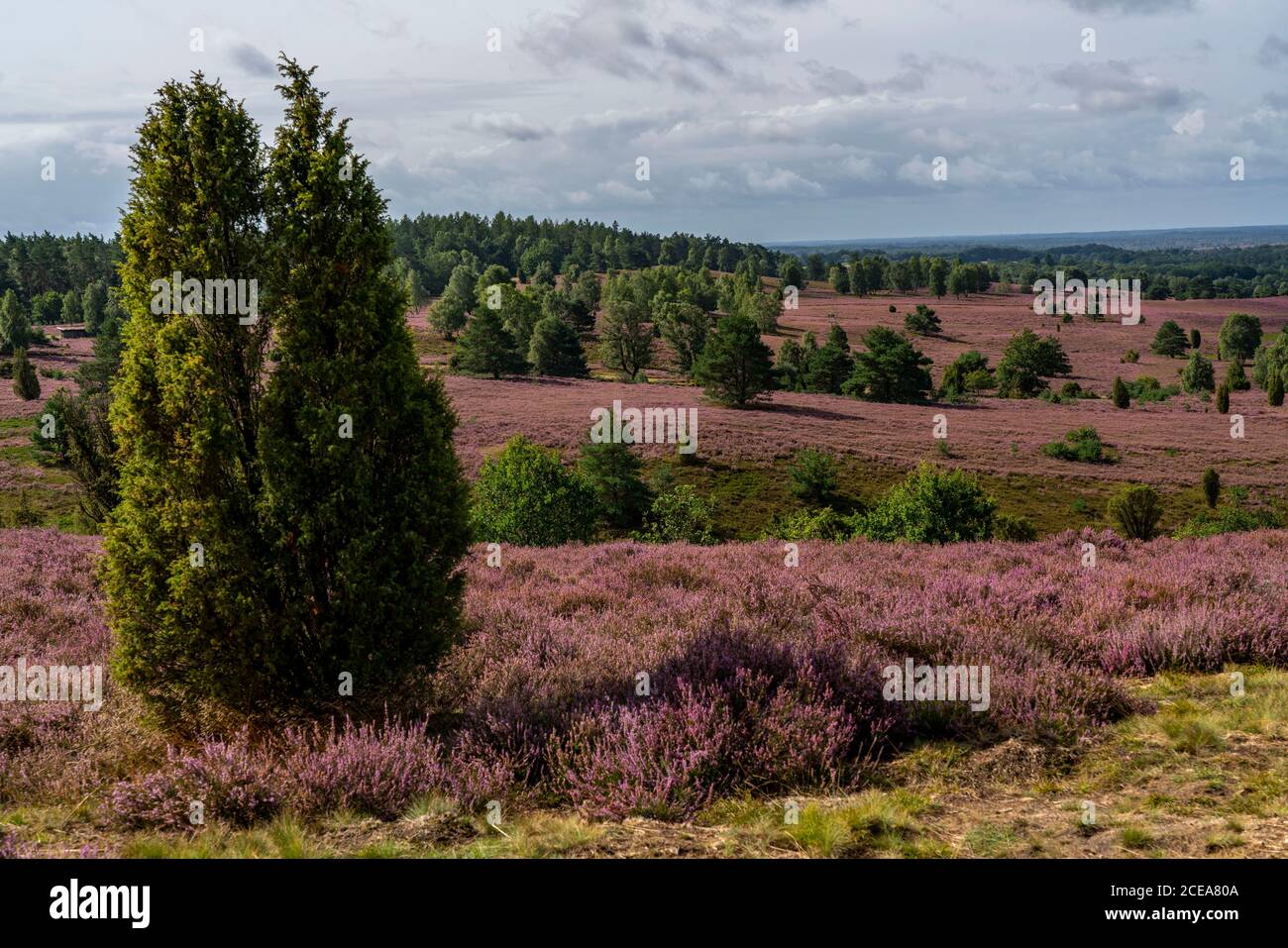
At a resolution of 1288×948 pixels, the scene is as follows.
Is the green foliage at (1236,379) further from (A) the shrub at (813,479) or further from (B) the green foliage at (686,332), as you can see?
(A) the shrub at (813,479)

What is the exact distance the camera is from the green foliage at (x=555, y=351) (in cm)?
9344

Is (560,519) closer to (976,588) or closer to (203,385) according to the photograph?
(976,588)

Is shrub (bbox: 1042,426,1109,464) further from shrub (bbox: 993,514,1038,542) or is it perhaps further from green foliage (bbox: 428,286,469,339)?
green foliage (bbox: 428,286,469,339)

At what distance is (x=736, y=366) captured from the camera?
2945 inches

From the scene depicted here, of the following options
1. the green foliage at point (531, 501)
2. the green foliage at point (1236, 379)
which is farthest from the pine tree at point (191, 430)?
the green foliage at point (1236, 379)

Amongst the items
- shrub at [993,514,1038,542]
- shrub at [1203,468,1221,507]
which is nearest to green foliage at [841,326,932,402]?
shrub at [1203,468,1221,507]

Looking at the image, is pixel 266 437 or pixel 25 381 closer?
pixel 266 437

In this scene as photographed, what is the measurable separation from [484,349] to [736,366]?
94.7 feet

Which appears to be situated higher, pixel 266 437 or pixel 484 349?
pixel 484 349

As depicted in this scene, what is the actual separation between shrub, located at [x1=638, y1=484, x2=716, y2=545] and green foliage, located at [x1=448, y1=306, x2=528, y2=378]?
45.4m

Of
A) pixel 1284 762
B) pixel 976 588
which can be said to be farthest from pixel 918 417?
pixel 1284 762

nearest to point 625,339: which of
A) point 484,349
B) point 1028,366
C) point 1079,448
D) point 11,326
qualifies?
point 484,349

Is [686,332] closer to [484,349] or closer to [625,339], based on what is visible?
[625,339]

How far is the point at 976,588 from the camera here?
11562 millimetres
